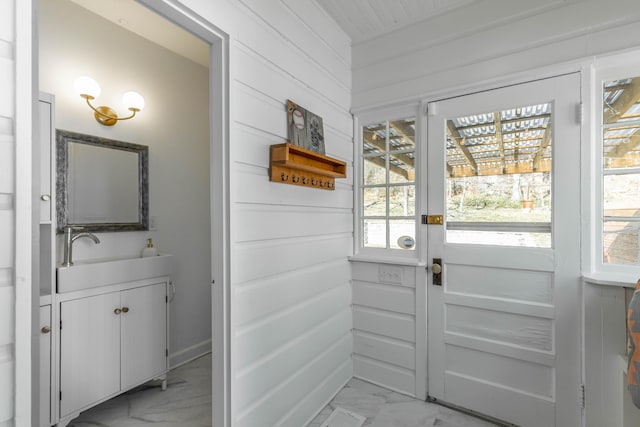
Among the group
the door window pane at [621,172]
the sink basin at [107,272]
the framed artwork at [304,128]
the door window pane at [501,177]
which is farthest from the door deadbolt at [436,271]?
the sink basin at [107,272]

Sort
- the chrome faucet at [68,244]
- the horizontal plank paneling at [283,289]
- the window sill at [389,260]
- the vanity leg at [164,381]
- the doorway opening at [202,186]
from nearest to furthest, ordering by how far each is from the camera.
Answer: the doorway opening at [202,186]
the horizontal plank paneling at [283,289]
the chrome faucet at [68,244]
the window sill at [389,260]
the vanity leg at [164,381]

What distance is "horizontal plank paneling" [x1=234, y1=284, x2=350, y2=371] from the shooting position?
1523mm

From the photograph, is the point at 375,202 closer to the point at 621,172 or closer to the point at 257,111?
the point at 257,111

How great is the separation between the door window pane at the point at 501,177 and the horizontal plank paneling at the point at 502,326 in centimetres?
45

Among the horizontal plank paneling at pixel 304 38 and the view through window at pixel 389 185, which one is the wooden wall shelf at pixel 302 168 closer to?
the view through window at pixel 389 185

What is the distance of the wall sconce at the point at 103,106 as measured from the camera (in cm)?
206

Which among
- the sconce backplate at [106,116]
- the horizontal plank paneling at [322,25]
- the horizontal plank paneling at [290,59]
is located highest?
the horizontal plank paneling at [322,25]

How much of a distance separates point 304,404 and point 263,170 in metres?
1.45

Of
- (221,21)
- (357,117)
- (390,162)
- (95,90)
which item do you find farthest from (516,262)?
(95,90)

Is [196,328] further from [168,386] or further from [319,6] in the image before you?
[319,6]

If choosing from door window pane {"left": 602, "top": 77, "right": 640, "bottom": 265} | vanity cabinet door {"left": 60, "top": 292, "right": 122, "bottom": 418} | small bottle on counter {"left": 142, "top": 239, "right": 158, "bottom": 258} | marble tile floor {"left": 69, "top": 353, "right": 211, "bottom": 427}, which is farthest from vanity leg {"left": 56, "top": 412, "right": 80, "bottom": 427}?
door window pane {"left": 602, "top": 77, "right": 640, "bottom": 265}

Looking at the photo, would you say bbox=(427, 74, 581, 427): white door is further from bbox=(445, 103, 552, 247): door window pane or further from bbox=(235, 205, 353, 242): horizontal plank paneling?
bbox=(235, 205, 353, 242): horizontal plank paneling

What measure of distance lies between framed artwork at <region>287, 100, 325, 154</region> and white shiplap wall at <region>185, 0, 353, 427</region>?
0.05 metres

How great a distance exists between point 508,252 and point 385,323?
98 centimetres
